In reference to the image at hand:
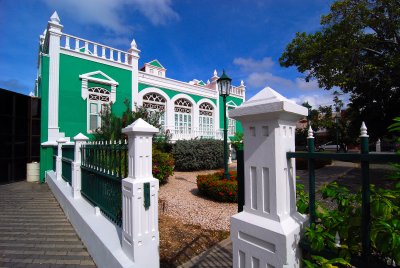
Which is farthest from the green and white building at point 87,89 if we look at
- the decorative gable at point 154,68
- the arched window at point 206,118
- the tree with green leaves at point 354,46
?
the tree with green leaves at point 354,46

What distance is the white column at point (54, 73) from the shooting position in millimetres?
9359

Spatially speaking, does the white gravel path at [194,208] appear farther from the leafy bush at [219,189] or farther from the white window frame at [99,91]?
the white window frame at [99,91]

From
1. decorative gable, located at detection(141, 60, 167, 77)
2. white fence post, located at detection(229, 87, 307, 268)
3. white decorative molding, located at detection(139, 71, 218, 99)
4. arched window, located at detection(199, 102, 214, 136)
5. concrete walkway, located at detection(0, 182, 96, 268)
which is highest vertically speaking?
decorative gable, located at detection(141, 60, 167, 77)

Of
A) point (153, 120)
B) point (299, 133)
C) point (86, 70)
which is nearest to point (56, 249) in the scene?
point (153, 120)

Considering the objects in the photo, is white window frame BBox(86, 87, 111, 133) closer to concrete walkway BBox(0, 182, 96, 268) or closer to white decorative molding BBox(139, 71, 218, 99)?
white decorative molding BBox(139, 71, 218, 99)

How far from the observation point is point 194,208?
597cm

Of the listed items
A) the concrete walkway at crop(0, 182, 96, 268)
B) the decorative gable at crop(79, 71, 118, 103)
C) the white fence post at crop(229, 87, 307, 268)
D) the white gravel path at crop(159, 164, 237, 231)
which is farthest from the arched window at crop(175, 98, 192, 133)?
the white fence post at crop(229, 87, 307, 268)

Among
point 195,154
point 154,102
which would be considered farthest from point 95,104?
point 195,154

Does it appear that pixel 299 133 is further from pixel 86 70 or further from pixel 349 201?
pixel 349 201

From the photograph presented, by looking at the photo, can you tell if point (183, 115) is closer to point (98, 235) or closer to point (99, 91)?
point (99, 91)

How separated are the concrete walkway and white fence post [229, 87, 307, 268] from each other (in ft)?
8.84

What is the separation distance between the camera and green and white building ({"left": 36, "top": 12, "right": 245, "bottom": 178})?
31.0 feet

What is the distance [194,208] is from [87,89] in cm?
782

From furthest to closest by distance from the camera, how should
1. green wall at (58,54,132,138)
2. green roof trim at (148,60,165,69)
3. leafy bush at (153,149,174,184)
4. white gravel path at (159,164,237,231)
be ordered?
green roof trim at (148,60,165,69), green wall at (58,54,132,138), leafy bush at (153,149,174,184), white gravel path at (159,164,237,231)
